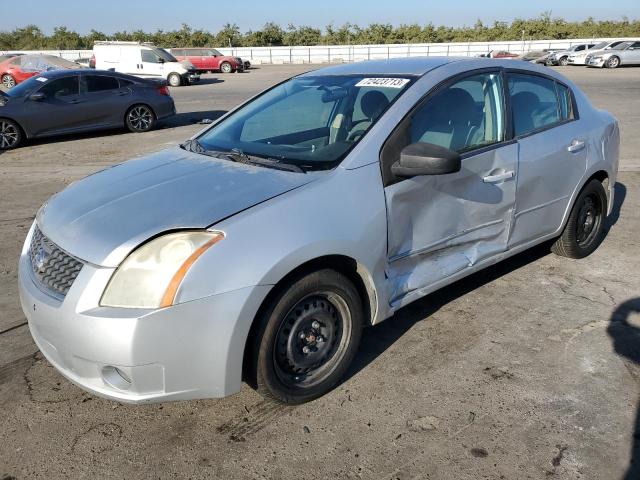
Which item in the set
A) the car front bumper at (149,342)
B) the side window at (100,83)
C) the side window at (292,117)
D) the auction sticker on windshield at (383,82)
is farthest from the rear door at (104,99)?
the car front bumper at (149,342)

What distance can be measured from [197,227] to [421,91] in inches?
64.1

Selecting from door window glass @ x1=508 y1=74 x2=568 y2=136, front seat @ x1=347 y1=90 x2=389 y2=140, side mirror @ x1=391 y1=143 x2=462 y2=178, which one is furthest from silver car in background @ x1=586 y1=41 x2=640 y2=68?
side mirror @ x1=391 y1=143 x2=462 y2=178

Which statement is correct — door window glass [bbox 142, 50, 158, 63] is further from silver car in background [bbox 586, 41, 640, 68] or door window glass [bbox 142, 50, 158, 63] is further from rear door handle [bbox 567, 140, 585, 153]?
rear door handle [bbox 567, 140, 585, 153]

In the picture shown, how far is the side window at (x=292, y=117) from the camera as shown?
368cm

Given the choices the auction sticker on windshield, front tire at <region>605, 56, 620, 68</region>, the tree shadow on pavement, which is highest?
front tire at <region>605, 56, 620, 68</region>

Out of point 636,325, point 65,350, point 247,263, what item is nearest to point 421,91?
point 247,263

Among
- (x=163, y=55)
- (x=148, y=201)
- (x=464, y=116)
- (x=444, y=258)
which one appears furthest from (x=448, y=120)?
(x=163, y=55)

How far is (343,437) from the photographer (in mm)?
2676

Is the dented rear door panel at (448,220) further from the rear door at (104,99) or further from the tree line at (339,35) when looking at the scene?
the tree line at (339,35)

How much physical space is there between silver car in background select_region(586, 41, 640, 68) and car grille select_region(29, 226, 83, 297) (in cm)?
3392

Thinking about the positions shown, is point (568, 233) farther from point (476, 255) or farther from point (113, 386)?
point (113, 386)

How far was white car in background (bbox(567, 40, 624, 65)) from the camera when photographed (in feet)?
102

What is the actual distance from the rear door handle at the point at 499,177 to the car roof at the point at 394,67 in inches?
30.6

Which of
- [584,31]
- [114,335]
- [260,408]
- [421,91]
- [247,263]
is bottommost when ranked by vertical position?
[260,408]
